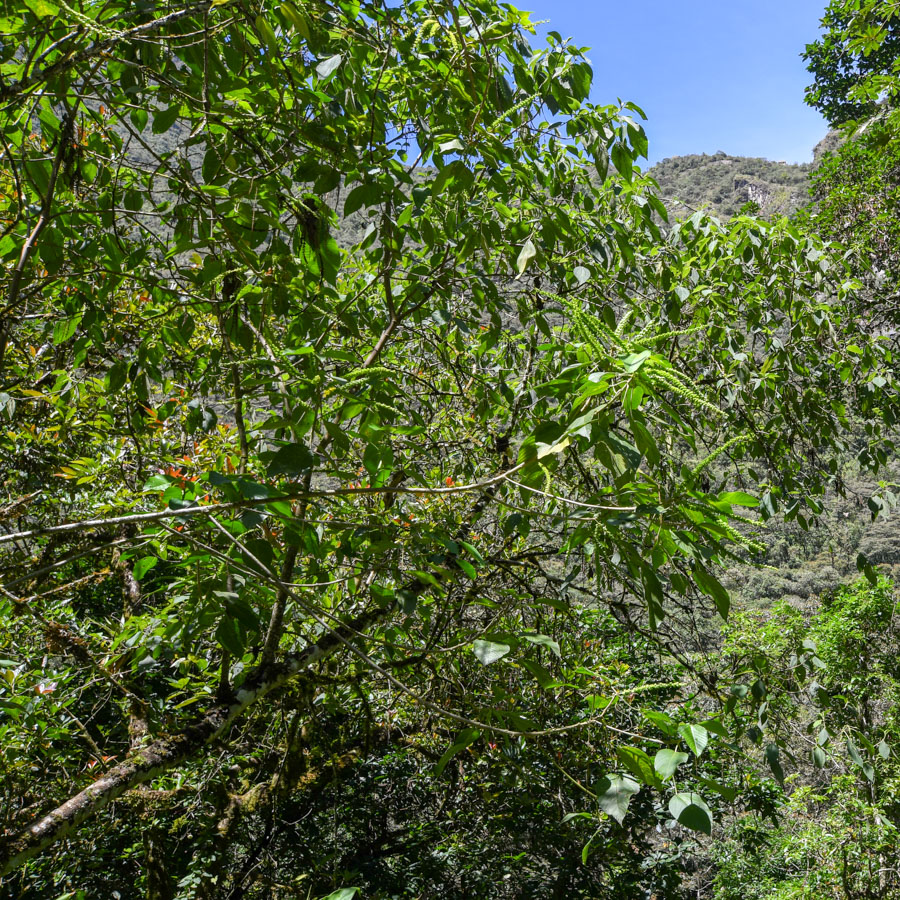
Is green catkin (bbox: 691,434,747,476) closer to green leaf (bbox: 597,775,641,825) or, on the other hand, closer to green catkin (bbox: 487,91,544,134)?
green leaf (bbox: 597,775,641,825)

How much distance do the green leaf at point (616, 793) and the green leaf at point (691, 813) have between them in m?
0.07

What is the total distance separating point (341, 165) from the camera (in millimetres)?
1521

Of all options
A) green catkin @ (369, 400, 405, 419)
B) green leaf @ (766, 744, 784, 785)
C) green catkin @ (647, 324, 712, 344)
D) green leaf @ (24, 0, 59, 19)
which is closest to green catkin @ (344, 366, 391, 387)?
green catkin @ (369, 400, 405, 419)

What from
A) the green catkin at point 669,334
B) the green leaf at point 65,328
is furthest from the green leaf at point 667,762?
the green leaf at point 65,328

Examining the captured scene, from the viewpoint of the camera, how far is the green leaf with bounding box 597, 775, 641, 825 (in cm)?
102

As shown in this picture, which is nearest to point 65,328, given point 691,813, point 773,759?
point 691,813

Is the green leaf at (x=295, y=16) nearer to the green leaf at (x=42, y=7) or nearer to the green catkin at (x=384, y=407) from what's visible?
the green leaf at (x=42, y=7)

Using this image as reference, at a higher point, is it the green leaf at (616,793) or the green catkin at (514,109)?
the green catkin at (514,109)

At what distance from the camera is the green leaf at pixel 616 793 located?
40.0 inches

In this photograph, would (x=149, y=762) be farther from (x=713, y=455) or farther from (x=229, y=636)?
(x=713, y=455)

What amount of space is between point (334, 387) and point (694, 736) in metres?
0.82

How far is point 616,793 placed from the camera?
1.06 metres

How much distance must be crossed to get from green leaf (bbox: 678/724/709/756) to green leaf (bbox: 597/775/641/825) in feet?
0.35

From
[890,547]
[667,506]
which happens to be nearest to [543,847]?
[667,506]
